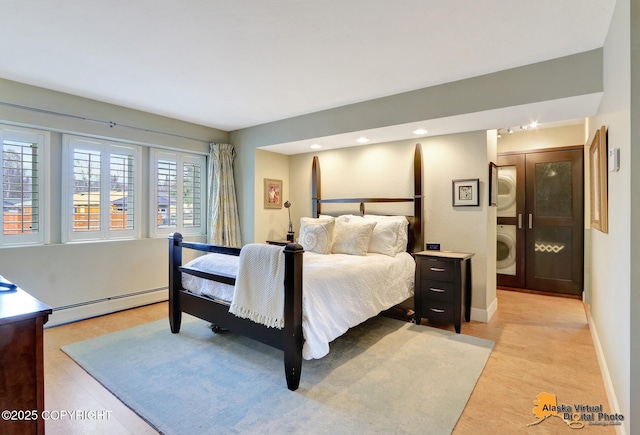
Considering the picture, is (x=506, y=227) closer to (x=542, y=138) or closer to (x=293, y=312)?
(x=542, y=138)

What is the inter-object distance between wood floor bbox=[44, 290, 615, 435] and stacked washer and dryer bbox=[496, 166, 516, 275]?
53.6 inches

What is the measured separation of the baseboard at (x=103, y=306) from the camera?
354 cm

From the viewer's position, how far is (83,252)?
3707 mm

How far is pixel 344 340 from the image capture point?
312 cm

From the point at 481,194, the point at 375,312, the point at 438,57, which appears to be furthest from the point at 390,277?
the point at 438,57

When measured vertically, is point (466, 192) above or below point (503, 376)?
above

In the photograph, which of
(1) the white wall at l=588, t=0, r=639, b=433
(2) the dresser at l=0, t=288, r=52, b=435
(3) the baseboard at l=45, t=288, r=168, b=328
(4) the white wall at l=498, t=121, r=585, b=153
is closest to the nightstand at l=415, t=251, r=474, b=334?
(1) the white wall at l=588, t=0, r=639, b=433

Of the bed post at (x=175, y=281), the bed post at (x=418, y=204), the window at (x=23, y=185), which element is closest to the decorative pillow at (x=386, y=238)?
the bed post at (x=418, y=204)

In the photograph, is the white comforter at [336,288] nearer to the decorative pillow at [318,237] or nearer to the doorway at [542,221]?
the decorative pillow at [318,237]

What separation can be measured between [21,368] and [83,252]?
297cm

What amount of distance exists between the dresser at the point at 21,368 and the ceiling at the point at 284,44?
1894mm

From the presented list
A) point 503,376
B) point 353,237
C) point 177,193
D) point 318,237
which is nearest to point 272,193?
point 177,193

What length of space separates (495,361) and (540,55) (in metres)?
2.60

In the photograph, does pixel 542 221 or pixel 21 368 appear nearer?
pixel 21 368
